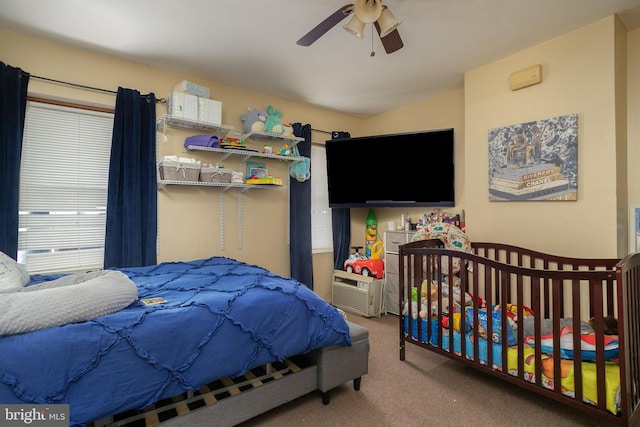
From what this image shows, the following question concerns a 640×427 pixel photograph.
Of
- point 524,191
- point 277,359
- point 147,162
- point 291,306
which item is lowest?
point 277,359

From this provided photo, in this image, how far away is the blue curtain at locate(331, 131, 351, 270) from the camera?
163 inches

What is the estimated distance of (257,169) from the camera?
3.48 metres

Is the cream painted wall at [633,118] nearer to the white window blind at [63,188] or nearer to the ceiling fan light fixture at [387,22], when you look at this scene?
the ceiling fan light fixture at [387,22]

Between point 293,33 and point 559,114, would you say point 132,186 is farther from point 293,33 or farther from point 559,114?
point 559,114

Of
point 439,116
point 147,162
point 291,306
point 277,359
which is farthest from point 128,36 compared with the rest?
point 439,116

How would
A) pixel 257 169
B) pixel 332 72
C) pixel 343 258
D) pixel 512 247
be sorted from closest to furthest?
pixel 512 247 < pixel 332 72 < pixel 257 169 < pixel 343 258

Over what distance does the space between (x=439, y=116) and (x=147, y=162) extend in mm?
3052

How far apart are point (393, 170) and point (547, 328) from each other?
6.65 feet

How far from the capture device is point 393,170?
3529 millimetres

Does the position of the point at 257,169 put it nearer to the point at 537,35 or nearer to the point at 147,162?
the point at 147,162

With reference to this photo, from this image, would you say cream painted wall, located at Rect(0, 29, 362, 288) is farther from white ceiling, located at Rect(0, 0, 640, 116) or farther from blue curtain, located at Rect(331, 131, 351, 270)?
blue curtain, located at Rect(331, 131, 351, 270)

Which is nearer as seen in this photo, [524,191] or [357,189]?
[524,191]

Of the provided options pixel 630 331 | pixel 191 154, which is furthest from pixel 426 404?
pixel 191 154

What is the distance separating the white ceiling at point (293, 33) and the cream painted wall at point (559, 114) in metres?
0.16
